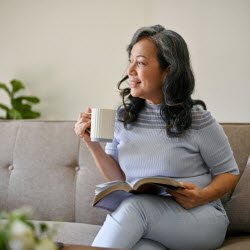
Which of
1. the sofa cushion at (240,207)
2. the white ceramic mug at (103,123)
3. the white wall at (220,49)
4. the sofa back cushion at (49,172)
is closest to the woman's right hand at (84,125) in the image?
the white ceramic mug at (103,123)

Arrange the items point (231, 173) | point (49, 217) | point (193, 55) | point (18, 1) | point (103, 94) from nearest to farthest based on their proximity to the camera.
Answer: point (231, 173), point (49, 217), point (193, 55), point (103, 94), point (18, 1)

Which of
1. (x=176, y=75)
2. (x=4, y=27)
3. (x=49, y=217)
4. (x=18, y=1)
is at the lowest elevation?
(x=49, y=217)

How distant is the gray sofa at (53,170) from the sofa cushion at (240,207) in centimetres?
12

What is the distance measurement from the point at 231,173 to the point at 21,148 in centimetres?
87

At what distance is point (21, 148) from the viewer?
68.4 inches

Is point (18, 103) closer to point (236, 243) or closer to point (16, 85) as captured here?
point (16, 85)

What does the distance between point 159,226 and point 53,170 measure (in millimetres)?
648

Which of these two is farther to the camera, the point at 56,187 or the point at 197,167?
the point at 56,187

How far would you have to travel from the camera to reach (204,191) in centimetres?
125

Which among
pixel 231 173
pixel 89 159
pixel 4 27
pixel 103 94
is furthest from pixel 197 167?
pixel 4 27

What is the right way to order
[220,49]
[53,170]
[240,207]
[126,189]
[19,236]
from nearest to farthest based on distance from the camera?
[19,236], [126,189], [240,207], [53,170], [220,49]

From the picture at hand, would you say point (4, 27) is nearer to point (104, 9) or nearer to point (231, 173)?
point (104, 9)

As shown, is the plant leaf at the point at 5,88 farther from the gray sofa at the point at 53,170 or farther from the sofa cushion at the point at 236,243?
the sofa cushion at the point at 236,243

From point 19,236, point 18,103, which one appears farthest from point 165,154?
point 18,103
